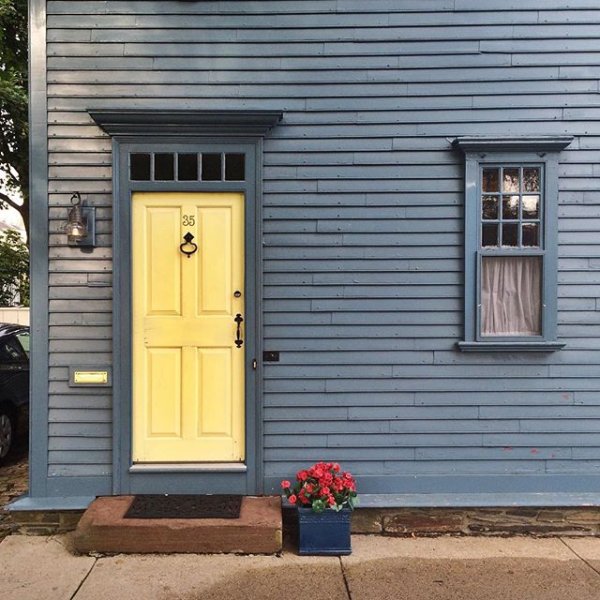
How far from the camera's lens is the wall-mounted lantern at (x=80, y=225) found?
12.1 ft

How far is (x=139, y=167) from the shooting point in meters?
3.80

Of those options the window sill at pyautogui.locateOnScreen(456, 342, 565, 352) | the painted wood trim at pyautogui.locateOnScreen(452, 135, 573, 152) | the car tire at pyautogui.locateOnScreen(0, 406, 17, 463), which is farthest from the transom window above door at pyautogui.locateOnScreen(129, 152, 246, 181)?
the car tire at pyautogui.locateOnScreen(0, 406, 17, 463)

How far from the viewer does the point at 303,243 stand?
151 inches

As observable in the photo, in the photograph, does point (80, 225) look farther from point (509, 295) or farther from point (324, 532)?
point (509, 295)

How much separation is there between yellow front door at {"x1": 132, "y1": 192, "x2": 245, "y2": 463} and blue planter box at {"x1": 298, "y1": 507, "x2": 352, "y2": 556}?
2.42ft

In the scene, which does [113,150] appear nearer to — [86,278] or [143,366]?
[86,278]

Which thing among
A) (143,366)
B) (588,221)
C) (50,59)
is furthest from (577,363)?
(50,59)

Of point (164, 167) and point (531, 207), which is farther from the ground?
point (164, 167)

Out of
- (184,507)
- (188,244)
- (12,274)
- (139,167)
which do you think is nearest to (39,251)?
(139,167)

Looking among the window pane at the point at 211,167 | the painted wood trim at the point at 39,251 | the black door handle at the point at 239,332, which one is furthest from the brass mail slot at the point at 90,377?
the window pane at the point at 211,167

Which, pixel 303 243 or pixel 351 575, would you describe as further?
pixel 303 243

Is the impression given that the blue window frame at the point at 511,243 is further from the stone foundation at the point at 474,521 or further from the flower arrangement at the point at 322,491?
the flower arrangement at the point at 322,491

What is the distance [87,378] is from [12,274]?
1064 centimetres

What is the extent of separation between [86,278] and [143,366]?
77 cm
